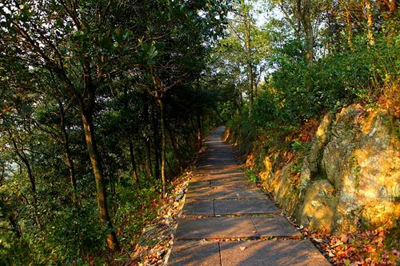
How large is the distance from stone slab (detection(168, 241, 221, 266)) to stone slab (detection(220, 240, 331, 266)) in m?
0.11

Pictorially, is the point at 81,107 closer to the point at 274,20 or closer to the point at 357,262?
the point at 357,262

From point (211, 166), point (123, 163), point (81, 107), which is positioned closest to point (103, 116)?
point (123, 163)

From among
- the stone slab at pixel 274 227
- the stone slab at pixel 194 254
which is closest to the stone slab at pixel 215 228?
the stone slab at pixel 274 227

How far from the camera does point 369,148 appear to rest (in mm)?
3521

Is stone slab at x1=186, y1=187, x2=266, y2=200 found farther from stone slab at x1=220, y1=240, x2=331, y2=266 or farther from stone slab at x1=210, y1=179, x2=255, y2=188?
stone slab at x1=220, y1=240, x2=331, y2=266

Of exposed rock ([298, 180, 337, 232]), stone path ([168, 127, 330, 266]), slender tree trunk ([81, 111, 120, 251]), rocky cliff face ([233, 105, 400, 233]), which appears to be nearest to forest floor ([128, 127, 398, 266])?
stone path ([168, 127, 330, 266])

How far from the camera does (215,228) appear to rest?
177 inches

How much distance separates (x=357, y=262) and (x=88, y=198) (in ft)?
29.6

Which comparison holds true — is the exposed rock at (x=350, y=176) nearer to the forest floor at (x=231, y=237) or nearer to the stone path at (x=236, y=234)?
the forest floor at (x=231, y=237)

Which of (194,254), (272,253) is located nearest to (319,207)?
(272,253)

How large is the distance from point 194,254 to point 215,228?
35.1 inches

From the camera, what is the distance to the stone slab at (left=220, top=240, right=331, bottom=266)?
334 cm

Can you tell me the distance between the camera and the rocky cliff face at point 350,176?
3.23 metres

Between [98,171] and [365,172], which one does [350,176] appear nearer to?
[365,172]
